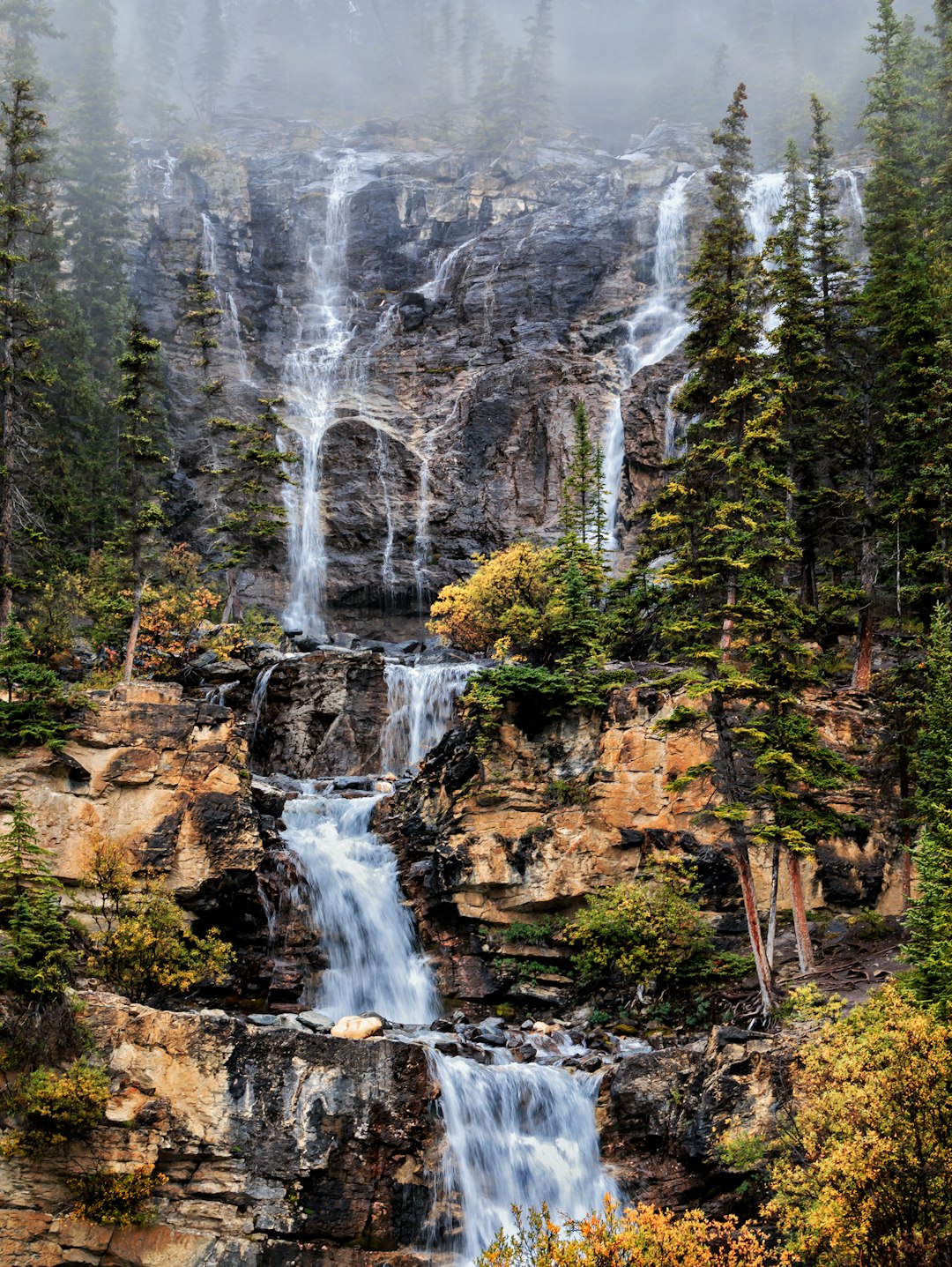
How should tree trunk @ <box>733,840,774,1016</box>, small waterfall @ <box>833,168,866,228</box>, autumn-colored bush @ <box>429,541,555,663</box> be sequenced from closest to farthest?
tree trunk @ <box>733,840,774,1016</box>, autumn-colored bush @ <box>429,541,555,663</box>, small waterfall @ <box>833,168,866,228</box>

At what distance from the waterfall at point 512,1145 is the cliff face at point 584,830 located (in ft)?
18.1

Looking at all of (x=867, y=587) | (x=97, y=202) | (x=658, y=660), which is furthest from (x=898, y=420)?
(x=97, y=202)

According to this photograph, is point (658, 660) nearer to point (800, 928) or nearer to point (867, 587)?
point (867, 587)

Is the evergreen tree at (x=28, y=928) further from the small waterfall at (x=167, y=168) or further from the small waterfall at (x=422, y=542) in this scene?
the small waterfall at (x=167, y=168)

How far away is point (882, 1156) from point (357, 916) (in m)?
17.4

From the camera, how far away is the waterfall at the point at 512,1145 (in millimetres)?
19125

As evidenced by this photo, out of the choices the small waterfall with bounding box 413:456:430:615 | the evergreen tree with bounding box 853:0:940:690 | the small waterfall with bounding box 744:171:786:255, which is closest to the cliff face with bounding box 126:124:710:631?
the small waterfall with bounding box 413:456:430:615

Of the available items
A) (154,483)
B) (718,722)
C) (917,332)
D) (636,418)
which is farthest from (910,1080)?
(154,483)

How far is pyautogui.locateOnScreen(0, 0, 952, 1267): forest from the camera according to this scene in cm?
1606

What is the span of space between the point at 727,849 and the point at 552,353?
3496 centimetres

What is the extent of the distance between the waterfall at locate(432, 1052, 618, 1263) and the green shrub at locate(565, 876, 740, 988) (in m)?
4.35

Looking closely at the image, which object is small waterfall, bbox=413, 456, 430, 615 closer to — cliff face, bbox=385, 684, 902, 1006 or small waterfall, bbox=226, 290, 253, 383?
small waterfall, bbox=226, 290, 253, 383

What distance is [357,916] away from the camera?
27516mm

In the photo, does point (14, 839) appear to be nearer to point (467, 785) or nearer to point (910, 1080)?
point (467, 785)
